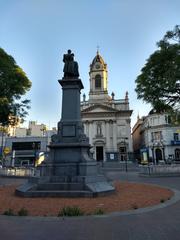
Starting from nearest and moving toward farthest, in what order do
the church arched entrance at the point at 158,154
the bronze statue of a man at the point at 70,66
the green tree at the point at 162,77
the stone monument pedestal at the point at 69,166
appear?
the stone monument pedestal at the point at 69,166
the bronze statue of a man at the point at 70,66
the green tree at the point at 162,77
the church arched entrance at the point at 158,154

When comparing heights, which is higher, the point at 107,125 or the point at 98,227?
the point at 107,125

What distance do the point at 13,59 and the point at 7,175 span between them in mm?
14184

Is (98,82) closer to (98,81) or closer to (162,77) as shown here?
(98,81)

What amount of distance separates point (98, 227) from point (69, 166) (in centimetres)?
621

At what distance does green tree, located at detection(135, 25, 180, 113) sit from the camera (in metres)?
19.7

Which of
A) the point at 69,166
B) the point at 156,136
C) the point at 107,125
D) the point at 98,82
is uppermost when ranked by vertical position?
the point at 98,82

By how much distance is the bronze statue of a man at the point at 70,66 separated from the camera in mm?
13836

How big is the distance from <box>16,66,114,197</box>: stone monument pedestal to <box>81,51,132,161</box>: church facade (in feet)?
146

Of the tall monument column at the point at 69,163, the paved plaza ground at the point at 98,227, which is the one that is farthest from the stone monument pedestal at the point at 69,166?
the paved plaza ground at the point at 98,227

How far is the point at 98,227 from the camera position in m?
5.32

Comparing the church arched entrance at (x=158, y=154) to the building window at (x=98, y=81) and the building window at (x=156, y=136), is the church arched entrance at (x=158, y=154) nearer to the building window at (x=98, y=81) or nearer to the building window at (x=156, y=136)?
the building window at (x=156, y=136)

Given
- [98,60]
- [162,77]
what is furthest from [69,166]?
[98,60]

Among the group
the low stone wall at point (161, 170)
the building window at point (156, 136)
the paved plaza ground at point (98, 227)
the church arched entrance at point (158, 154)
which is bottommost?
the paved plaza ground at point (98, 227)

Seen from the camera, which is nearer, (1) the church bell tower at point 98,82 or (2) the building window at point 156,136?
(2) the building window at point 156,136
